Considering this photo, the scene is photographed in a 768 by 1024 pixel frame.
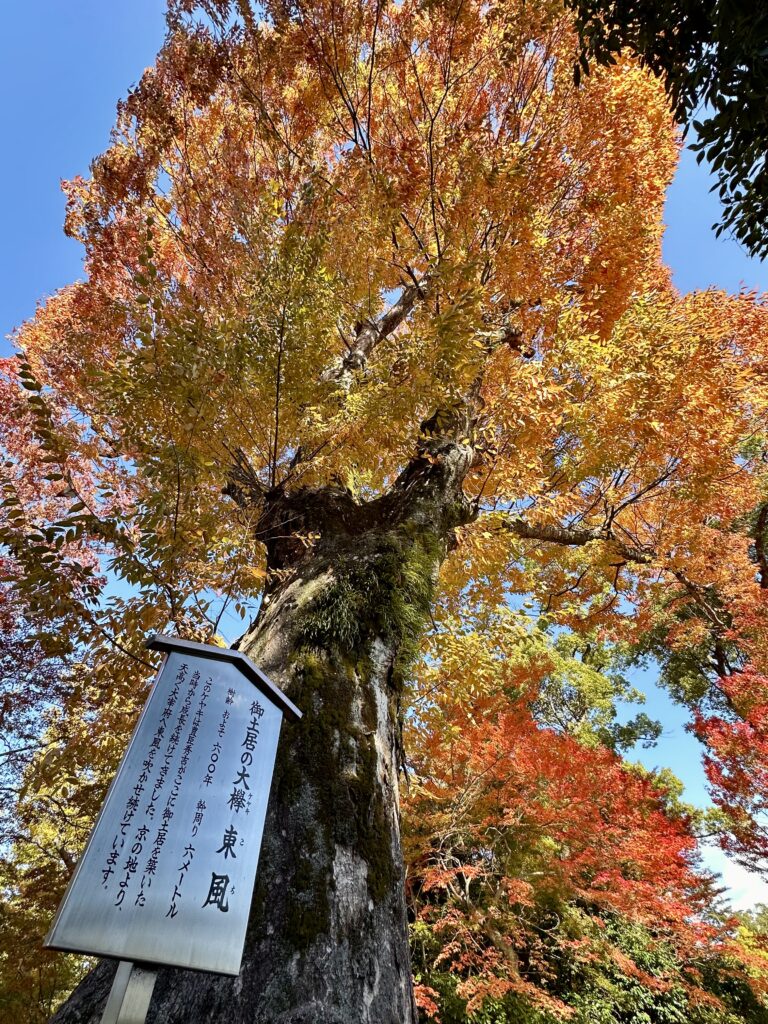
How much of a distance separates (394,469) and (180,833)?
5.47m

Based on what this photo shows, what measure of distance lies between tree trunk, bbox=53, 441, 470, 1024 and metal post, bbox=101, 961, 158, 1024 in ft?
0.92

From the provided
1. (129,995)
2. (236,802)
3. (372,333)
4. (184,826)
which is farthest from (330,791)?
(372,333)

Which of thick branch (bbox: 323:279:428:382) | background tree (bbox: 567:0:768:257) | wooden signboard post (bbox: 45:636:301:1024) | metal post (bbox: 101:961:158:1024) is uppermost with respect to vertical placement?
thick branch (bbox: 323:279:428:382)

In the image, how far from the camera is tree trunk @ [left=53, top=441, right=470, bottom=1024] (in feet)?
4.91

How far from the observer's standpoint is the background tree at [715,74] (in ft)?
8.09

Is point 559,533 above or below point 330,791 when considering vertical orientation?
above

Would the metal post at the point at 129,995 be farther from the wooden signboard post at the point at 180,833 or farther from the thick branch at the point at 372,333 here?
the thick branch at the point at 372,333

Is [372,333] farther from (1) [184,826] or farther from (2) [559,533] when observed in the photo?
(1) [184,826]

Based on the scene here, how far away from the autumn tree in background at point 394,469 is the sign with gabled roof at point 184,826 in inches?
14.5

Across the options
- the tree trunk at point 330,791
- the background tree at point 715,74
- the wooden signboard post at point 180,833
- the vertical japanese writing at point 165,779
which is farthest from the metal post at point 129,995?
the background tree at point 715,74

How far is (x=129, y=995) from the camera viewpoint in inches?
46.4

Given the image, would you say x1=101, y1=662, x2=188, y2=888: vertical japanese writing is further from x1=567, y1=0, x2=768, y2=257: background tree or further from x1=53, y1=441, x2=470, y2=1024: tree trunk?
x1=567, y1=0, x2=768, y2=257: background tree

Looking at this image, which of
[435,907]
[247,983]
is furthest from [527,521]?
[435,907]

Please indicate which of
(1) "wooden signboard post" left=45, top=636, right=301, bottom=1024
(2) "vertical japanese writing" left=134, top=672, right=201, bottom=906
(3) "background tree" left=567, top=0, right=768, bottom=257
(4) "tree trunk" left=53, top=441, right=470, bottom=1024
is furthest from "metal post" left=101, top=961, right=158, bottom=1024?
(3) "background tree" left=567, top=0, right=768, bottom=257
